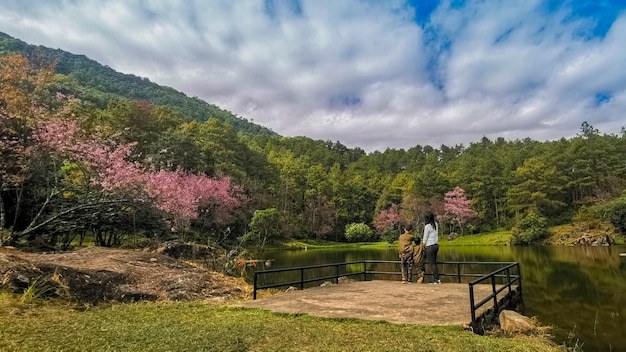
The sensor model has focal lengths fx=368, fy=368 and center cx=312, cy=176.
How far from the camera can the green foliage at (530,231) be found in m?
44.2

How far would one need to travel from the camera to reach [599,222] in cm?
4059

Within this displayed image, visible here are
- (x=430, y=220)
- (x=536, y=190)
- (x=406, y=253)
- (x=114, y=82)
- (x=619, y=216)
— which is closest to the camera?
(x=430, y=220)

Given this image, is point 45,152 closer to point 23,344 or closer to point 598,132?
point 23,344

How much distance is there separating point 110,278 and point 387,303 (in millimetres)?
6925

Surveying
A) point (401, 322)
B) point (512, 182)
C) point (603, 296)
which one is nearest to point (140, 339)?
point (401, 322)

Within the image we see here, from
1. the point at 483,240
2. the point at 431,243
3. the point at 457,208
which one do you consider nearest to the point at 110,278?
the point at 431,243

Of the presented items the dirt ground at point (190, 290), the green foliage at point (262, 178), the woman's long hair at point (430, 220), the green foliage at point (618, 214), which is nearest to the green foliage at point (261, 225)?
the green foliage at point (262, 178)

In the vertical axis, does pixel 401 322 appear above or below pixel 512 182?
below

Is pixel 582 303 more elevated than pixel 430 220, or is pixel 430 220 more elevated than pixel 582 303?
pixel 430 220

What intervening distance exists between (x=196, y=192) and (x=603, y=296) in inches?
1128

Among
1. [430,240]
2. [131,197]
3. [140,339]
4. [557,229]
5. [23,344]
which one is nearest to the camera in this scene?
[23,344]

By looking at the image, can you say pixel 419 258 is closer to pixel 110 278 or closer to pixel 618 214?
pixel 110 278

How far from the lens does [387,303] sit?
322 inches

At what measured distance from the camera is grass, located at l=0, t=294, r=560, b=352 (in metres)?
4.60
